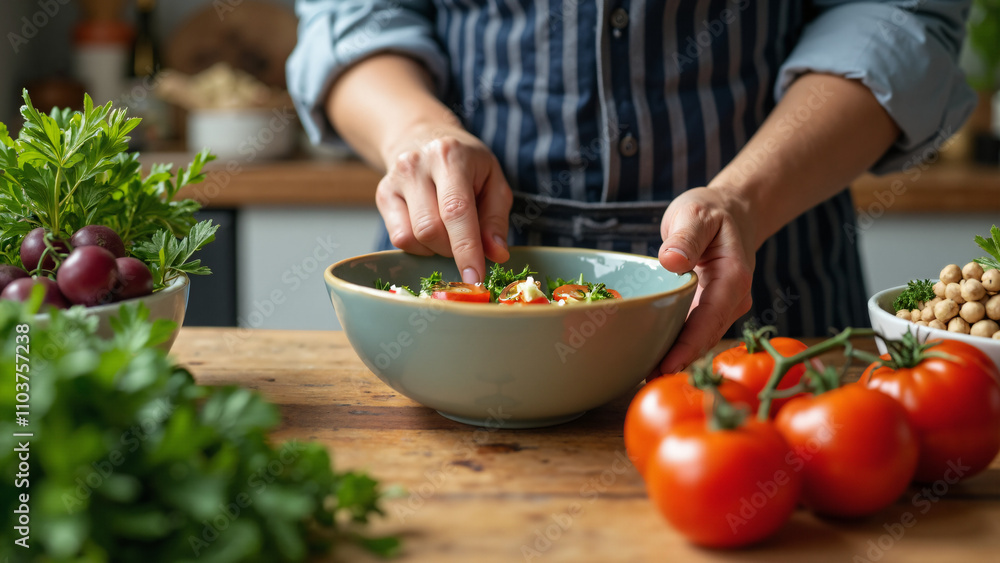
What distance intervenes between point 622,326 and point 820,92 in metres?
0.69

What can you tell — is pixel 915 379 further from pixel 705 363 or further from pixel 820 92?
pixel 820 92

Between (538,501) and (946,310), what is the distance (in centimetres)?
50

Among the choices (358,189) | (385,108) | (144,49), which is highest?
(385,108)

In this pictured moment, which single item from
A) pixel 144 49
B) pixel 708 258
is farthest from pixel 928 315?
pixel 144 49

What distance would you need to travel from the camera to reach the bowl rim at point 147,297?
2.33 feet

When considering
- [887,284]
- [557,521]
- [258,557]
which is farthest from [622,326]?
[887,284]

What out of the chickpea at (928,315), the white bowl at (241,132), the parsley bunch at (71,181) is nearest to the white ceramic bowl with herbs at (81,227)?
the parsley bunch at (71,181)

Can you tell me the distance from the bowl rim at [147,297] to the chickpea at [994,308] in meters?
0.82

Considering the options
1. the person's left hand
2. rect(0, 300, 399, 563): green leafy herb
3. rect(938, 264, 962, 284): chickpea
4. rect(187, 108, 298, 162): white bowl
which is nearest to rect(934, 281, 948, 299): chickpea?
rect(938, 264, 962, 284): chickpea

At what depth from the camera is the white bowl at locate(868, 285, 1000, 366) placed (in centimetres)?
79

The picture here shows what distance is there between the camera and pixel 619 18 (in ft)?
4.10

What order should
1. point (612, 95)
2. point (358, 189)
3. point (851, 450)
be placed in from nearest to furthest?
point (851, 450)
point (612, 95)
point (358, 189)

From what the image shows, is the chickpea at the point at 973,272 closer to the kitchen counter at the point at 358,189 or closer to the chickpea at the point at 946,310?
the chickpea at the point at 946,310

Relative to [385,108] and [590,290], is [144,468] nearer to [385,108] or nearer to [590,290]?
[590,290]
